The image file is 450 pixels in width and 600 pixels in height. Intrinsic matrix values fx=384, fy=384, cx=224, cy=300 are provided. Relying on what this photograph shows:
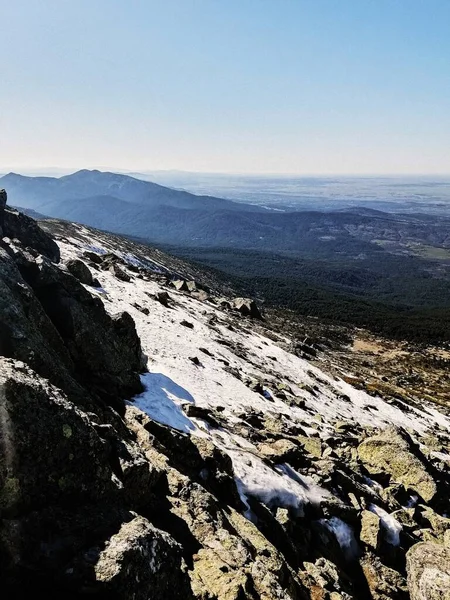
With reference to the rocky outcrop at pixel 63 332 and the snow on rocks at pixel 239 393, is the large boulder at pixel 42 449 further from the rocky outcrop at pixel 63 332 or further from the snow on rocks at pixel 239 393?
the snow on rocks at pixel 239 393

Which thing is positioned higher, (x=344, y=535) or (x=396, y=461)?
(x=344, y=535)

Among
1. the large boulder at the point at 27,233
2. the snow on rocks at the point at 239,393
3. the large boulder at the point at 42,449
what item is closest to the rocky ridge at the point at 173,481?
the large boulder at the point at 42,449

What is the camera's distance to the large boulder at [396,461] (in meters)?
18.6

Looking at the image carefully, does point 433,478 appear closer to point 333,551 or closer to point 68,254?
point 333,551

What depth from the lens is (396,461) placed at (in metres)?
20.0

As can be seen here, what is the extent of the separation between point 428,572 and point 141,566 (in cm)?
985

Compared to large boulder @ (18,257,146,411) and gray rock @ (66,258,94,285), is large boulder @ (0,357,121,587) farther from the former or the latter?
gray rock @ (66,258,94,285)

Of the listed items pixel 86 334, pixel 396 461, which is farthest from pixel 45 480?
pixel 396 461

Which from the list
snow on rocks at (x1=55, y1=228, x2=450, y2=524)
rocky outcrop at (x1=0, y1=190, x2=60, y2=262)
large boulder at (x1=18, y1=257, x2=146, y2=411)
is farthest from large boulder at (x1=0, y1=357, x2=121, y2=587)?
rocky outcrop at (x1=0, y1=190, x2=60, y2=262)

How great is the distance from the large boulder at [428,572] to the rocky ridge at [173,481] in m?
0.06

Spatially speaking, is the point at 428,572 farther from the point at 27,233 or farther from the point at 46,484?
the point at 27,233

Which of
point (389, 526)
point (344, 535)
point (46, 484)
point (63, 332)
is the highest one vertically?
Answer: point (63, 332)

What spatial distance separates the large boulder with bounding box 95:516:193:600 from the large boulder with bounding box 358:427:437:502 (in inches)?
585

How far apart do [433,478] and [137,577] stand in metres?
17.7
